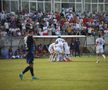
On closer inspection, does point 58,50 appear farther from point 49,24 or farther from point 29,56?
point 29,56

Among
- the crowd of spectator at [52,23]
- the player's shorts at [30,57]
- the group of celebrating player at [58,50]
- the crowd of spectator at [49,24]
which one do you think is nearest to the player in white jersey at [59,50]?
the group of celebrating player at [58,50]

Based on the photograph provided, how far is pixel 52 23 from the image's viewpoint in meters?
45.9

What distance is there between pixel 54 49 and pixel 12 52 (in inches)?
304

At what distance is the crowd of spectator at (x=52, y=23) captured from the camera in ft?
145

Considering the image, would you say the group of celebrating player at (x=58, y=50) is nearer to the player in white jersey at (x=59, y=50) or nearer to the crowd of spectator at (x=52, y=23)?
the player in white jersey at (x=59, y=50)

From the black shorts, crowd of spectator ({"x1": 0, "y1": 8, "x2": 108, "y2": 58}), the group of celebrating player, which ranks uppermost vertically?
crowd of spectator ({"x1": 0, "y1": 8, "x2": 108, "y2": 58})

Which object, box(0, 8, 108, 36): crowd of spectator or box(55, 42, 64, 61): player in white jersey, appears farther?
box(0, 8, 108, 36): crowd of spectator

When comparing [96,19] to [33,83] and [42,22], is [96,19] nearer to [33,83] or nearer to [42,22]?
[42,22]

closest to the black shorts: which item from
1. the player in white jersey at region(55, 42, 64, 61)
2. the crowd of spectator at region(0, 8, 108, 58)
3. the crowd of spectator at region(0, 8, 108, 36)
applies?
the player in white jersey at region(55, 42, 64, 61)

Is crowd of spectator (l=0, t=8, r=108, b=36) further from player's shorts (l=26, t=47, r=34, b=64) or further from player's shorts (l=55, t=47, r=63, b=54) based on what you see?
player's shorts (l=26, t=47, r=34, b=64)

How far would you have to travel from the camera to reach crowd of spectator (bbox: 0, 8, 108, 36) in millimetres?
44156

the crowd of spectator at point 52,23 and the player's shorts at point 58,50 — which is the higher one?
the crowd of spectator at point 52,23

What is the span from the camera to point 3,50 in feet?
138

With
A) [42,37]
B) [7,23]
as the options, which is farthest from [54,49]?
[7,23]
